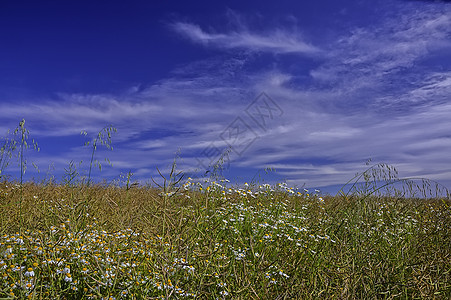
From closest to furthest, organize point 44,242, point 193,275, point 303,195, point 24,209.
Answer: point 193,275 < point 44,242 < point 24,209 < point 303,195

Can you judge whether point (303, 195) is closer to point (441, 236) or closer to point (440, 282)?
point (441, 236)

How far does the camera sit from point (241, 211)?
220 inches

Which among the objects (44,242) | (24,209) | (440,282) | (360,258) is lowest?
(440,282)

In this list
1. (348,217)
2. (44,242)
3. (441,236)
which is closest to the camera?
(44,242)

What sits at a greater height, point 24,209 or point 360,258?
point 24,209

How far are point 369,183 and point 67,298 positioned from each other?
15.1 feet

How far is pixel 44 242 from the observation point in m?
3.29

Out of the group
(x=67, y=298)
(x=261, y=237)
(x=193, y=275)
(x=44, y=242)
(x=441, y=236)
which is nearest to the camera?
(x=193, y=275)

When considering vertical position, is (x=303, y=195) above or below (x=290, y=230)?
above

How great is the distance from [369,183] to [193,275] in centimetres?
391

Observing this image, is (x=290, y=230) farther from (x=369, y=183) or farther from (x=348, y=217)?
(x=369, y=183)

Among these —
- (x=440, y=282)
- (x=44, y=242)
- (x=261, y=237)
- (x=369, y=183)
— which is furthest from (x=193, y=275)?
(x=369, y=183)

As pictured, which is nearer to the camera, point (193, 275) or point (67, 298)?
point (193, 275)

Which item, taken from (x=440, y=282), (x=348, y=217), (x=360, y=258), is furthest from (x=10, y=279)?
(x=440, y=282)
